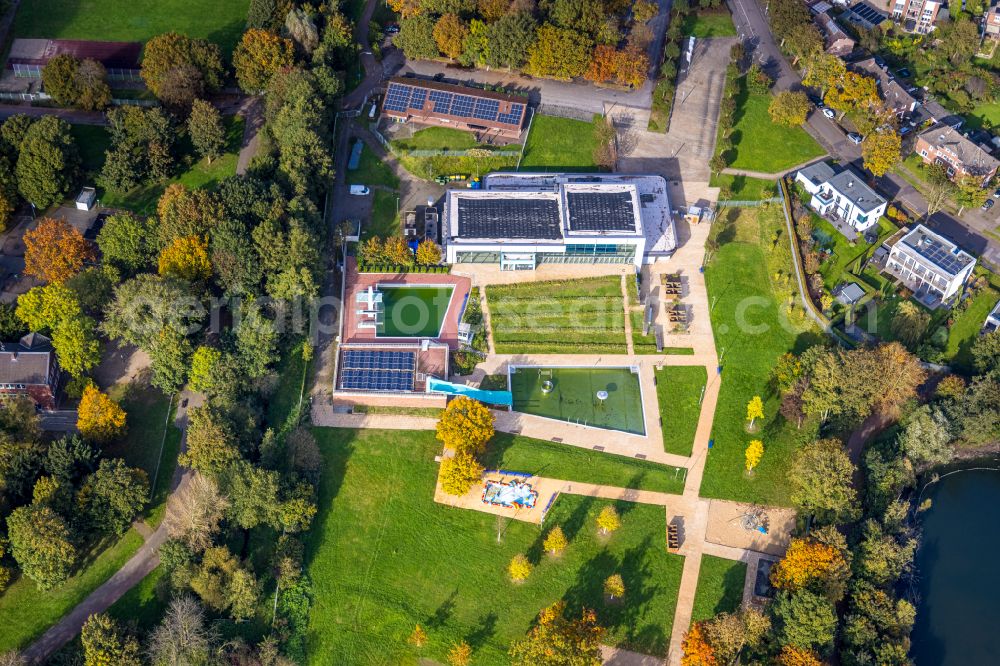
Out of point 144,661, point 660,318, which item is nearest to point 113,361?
point 144,661

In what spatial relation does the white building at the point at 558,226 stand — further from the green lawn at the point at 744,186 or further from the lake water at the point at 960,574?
the lake water at the point at 960,574

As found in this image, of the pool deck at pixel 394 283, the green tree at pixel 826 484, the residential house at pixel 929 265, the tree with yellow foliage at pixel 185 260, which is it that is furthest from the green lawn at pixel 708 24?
the tree with yellow foliage at pixel 185 260

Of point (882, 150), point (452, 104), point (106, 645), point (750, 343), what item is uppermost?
point (452, 104)

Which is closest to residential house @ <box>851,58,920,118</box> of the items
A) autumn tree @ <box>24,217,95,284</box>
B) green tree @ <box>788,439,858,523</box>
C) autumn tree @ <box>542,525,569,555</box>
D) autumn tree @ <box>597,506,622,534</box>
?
green tree @ <box>788,439,858,523</box>

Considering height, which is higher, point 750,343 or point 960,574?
point 750,343

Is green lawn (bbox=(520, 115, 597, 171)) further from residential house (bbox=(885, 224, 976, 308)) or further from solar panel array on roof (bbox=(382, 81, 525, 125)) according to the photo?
residential house (bbox=(885, 224, 976, 308))

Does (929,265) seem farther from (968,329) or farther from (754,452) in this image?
(754,452)

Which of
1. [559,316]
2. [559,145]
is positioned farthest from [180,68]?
[559,316]
